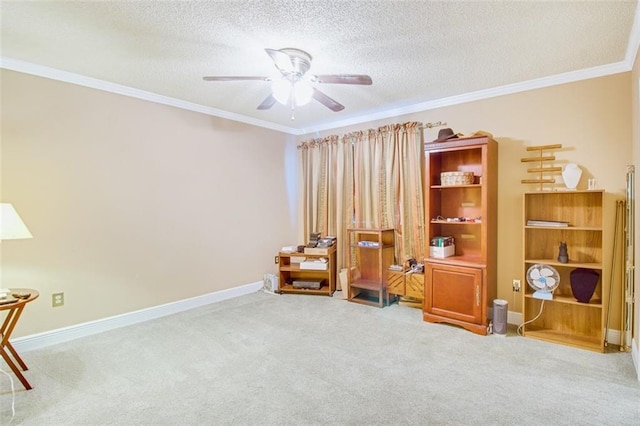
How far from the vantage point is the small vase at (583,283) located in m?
2.78

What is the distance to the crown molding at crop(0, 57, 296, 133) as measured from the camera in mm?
2787

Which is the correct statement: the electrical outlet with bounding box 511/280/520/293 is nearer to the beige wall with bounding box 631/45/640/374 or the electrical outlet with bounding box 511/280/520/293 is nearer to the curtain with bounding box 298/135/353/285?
the beige wall with bounding box 631/45/640/374

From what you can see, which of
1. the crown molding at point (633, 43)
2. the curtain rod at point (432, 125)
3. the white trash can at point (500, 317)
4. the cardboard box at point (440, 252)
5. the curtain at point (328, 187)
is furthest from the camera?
the curtain at point (328, 187)

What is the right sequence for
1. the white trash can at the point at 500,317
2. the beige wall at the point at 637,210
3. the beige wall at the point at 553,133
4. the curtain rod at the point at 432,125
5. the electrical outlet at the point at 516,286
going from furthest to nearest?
1. the curtain rod at the point at 432,125
2. the electrical outlet at the point at 516,286
3. the white trash can at the point at 500,317
4. the beige wall at the point at 553,133
5. the beige wall at the point at 637,210

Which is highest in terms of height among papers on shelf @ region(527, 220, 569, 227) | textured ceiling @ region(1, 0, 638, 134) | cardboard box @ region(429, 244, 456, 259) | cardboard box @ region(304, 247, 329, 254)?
textured ceiling @ region(1, 0, 638, 134)

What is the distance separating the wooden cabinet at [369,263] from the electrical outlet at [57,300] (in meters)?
3.07

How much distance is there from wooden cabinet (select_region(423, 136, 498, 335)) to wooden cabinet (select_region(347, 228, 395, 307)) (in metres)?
0.64

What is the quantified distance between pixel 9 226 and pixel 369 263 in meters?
3.63

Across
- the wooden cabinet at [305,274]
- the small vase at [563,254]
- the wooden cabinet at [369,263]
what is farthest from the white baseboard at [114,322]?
the small vase at [563,254]

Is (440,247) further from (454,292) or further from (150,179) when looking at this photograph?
(150,179)

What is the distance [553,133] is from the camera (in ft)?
10.4

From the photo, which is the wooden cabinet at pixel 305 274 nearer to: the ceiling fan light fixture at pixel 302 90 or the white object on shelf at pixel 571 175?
the ceiling fan light fixture at pixel 302 90

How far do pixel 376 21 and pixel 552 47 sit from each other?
151 centimetres

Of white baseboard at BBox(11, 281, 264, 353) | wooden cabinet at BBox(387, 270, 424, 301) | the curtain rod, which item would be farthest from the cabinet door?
white baseboard at BBox(11, 281, 264, 353)
